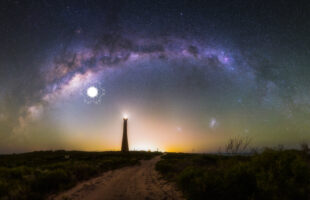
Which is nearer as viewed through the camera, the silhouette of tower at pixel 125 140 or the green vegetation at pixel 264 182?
the green vegetation at pixel 264 182

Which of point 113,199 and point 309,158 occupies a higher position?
point 309,158

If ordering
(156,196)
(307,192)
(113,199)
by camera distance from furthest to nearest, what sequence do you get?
(156,196), (113,199), (307,192)

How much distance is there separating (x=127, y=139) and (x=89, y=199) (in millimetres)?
53467

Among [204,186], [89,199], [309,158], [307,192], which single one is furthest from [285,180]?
[309,158]

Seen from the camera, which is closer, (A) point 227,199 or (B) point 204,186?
(A) point 227,199

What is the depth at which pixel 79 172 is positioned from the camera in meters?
11.2

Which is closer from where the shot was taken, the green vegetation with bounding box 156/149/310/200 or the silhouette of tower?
the green vegetation with bounding box 156/149/310/200

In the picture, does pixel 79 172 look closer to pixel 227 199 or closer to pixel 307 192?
pixel 227 199

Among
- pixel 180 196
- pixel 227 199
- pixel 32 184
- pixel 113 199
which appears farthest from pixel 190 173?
pixel 32 184

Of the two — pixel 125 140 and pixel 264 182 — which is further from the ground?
pixel 264 182

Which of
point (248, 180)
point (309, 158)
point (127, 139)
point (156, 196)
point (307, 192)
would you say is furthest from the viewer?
point (127, 139)

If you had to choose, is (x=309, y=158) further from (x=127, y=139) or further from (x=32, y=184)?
(x=127, y=139)

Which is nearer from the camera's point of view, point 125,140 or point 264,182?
point 264,182

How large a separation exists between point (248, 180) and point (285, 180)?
0.94 m
